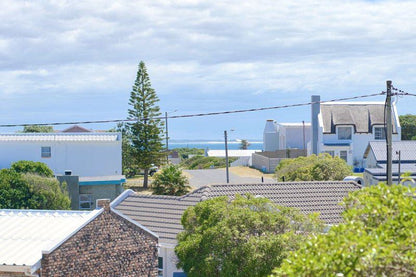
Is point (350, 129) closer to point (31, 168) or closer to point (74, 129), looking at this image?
point (74, 129)

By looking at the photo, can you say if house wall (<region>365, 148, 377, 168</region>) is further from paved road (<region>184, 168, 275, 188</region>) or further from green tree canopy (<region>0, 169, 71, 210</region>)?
green tree canopy (<region>0, 169, 71, 210</region>)

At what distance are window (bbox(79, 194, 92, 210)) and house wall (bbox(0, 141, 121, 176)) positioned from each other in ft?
11.0

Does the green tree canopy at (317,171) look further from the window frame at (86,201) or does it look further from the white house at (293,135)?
the white house at (293,135)

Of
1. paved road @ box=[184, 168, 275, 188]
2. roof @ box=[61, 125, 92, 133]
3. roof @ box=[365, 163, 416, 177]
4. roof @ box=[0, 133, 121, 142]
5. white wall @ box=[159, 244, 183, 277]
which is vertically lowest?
white wall @ box=[159, 244, 183, 277]

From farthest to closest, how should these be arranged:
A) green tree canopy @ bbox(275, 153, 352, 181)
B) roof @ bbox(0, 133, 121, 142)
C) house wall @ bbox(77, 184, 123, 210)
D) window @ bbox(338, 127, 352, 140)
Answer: window @ bbox(338, 127, 352, 140), roof @ bbox(0, 133, 121, 142), house wall @ bbox(77, 184, 123, 210), green tree canopy @ bbox(275, 153, 352, 181)

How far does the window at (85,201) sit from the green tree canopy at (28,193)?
21.9 ft

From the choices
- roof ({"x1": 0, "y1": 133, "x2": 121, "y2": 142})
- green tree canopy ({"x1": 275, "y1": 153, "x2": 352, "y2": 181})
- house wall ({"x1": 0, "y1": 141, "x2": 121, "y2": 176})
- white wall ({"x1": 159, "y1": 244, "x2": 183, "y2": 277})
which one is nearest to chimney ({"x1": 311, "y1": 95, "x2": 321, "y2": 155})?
green tree canopy ({"x1": 275, "y1": 153, "x2": 352, "y2": 181})

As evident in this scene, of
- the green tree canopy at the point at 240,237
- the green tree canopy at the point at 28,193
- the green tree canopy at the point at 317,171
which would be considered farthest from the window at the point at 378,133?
the green tree canopy at the point at 240,237

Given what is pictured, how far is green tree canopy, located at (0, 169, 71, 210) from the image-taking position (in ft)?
115

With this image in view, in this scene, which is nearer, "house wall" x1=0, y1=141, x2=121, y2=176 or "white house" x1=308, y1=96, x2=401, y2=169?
"house wall" x1=0, y1=141, x2=121, y2=176

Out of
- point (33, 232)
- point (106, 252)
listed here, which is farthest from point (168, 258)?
point (33, 232)

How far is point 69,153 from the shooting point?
4741cm

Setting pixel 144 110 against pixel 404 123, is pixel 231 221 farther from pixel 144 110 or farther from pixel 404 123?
pixel 404 123

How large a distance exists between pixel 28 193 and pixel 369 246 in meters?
31.0
